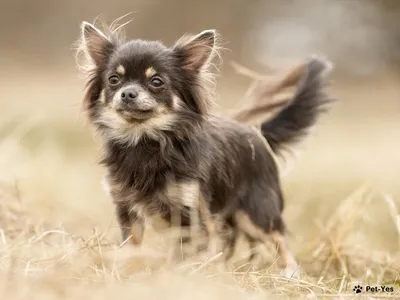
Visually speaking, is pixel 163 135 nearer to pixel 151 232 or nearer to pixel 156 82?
pixel 156 82

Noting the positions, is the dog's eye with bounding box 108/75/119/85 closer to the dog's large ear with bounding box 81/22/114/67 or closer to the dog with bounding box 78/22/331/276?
the dog with bounding box 78/22/331/276

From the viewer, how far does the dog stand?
4914 mm

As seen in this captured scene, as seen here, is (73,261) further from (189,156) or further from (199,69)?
(199,69)

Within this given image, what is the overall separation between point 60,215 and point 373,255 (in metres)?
2.11

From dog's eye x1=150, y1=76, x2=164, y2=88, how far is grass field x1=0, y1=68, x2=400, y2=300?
0.62 metres

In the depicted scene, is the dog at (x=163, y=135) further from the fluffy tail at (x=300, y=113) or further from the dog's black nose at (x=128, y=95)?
the fluffy tail at (x=300, y=113)

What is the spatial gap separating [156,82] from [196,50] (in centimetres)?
34

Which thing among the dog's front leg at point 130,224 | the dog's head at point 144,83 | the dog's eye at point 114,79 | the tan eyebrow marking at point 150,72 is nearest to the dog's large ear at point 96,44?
the dog's head at point 144,83

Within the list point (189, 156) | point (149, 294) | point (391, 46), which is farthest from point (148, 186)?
point (391, 46)

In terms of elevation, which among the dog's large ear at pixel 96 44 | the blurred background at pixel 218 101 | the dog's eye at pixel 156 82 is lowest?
the blurred background at pixel 218 101

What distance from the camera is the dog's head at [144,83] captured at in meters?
4.94

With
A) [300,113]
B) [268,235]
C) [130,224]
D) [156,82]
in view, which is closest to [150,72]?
[156,82]

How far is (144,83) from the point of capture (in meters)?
4.94

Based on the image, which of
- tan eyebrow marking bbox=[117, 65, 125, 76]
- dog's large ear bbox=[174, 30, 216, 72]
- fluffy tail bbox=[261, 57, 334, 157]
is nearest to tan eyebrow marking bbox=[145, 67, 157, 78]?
tan eyebrow marking bbox=[117, 65, 125, 76]
